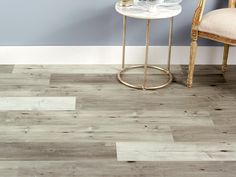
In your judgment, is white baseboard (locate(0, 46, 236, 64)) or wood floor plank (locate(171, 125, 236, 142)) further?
white baseboard (locate(0, 46, 236, 64))

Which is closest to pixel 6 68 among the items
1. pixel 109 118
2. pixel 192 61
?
pixel 109 118

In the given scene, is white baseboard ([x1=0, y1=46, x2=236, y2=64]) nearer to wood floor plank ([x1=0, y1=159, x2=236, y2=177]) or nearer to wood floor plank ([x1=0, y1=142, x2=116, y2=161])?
wood floor plank ([x1=0, y1=142, x2=116, y2=161])

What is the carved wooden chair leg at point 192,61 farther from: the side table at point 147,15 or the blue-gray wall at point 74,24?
the blue-gray wall at point 74,24

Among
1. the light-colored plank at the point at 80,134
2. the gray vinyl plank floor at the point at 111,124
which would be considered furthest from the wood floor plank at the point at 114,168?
the light-colored plank at the point at 80,134

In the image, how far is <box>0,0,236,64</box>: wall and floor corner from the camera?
11.6ft

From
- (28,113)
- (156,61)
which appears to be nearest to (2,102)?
(28,113)

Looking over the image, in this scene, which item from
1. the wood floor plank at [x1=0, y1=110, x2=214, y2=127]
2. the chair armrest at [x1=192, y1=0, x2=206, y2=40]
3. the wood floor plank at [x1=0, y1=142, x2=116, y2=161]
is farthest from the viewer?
the chair armrest at [x1=192, y1=0, x2=206, y2=40]

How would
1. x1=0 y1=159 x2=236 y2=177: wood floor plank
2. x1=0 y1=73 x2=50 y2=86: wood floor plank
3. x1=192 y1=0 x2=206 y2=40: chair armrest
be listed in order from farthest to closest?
x1=0 y1=73 x2=50 y2=86: wood floor plank, x1=192 y1=0 x2=206 y2=40: chair armrest, x1=0 y1=159 x2=236 y2=177: wood floor plank

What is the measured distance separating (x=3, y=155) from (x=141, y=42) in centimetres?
144

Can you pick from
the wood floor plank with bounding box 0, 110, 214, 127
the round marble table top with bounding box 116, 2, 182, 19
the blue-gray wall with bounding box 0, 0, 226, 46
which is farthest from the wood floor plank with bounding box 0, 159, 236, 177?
the blue-gray wall with bounding box 0, 0, 226, 46

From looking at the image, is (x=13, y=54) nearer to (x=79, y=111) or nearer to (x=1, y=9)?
(x=1, y=9)

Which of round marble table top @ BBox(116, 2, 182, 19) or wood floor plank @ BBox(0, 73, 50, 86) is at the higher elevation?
round marble table top @ BBox(116, 2, 182, 19)

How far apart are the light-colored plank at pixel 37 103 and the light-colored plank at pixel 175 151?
0.54 metres

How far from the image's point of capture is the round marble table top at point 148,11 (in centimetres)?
312
